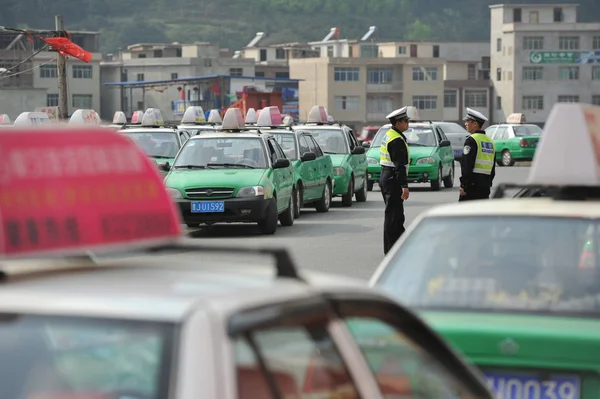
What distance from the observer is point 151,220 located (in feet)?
12.1

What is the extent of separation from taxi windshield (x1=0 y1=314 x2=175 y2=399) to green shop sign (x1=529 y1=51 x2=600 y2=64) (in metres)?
134

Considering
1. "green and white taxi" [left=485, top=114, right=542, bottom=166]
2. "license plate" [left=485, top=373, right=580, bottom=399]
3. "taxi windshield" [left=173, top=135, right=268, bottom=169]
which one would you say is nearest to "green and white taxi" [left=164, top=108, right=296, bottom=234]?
"taxi windshield" [left=173, top=135, right=268, bottom=169]

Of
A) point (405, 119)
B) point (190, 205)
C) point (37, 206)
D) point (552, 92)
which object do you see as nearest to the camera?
point (37, 206)

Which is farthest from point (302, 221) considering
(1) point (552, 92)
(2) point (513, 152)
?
(1) point (552, 92)

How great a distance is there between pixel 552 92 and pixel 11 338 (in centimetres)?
13660

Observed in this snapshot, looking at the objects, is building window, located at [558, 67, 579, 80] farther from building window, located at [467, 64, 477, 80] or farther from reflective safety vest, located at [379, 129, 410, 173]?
reflective safety vest, located at [379, 129, 410, 173]

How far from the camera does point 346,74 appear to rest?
137625 mm

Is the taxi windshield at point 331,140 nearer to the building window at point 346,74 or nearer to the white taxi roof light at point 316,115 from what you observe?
the white taxi roof light at point 316,115

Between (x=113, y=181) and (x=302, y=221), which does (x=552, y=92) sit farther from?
(x=113, y=181)

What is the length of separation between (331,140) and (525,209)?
73.5ft

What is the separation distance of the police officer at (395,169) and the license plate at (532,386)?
10125 millimetres

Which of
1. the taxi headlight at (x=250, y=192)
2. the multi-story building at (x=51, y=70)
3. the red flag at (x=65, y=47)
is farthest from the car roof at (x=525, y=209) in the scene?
the multi-story building at (x=51, y=70)

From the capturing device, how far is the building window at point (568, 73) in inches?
5359

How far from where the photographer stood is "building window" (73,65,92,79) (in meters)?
136
